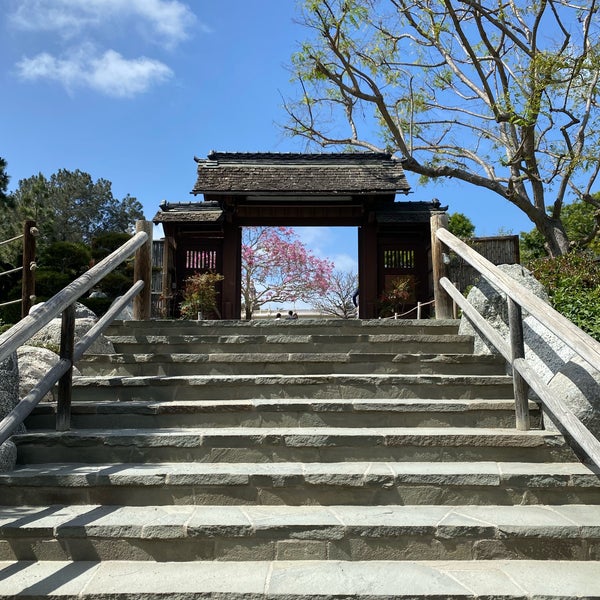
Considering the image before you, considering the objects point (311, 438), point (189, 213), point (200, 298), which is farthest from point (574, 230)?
point (311, 438)

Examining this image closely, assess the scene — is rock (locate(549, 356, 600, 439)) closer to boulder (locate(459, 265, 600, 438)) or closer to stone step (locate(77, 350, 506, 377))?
boulder (locate(459, 265, 600, 438))

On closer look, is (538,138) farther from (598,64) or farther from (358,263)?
(358,263)

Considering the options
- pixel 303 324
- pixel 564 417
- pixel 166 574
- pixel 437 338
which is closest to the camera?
pixel 166 574

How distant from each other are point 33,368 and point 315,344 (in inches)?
86.3

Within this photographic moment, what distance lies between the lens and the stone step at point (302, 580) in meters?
2.09

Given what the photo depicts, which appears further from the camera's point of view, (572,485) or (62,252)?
(62,252)

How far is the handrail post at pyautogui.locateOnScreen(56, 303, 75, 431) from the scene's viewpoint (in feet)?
10.9

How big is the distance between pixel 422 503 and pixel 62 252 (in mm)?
11568

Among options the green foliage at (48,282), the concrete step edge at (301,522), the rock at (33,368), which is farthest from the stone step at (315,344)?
the green foliage at (48,282)

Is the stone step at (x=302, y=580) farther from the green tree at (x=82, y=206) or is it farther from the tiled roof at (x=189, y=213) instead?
the green tree at (x=82, y=206)

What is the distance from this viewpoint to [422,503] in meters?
2.76

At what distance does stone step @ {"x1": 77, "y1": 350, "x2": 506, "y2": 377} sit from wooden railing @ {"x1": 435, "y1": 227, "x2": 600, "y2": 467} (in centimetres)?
44

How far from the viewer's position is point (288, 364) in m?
4.10

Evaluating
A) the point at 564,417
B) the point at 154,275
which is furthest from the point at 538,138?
the point at 564,417
